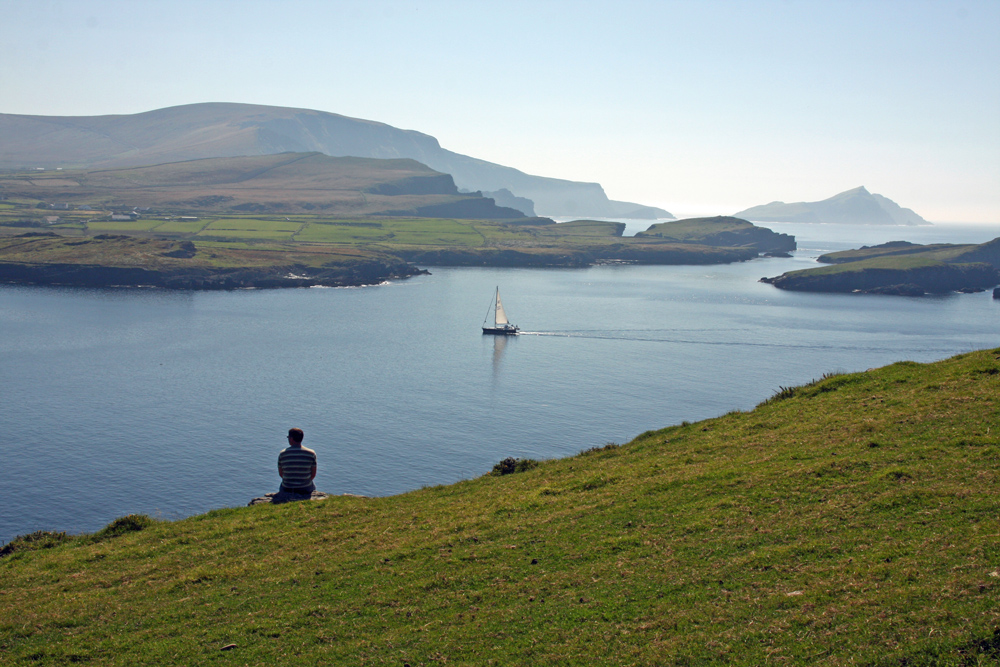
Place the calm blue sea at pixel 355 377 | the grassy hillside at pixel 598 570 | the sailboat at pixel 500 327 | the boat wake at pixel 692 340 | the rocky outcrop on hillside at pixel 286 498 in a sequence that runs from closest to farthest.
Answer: the grassy hillside at pixel 598 570 → the rocky outcrop on hillside at pixel 286 498 → the calm blue sea at pixel 355 377 → the boat wake at pixel 692 340 → the sailboat at pixel 500 327

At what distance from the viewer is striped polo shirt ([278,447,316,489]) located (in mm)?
22672

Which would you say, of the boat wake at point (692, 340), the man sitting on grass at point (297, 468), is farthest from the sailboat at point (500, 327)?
the man sitting on grass at point (297, 468)

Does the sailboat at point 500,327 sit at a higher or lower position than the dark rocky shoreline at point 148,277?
lower

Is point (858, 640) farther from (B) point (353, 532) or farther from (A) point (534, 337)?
(A) point (534, 337)

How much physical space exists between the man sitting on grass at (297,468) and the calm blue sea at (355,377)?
2383cm

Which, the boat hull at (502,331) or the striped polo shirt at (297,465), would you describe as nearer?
the striped polo shirt at (297,465)

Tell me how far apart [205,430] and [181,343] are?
4366 centimetres

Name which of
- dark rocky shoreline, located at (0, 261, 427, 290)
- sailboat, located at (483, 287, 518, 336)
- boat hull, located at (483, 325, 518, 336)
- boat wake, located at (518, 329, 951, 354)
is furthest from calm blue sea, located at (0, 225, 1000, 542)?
dark rocky shoreline, located at (0, 261, 427, 290)

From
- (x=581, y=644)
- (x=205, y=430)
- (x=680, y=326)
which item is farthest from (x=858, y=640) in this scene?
(x=680, y=326)

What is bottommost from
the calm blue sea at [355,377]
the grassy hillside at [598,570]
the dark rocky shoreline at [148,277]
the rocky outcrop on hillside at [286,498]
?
the calm blue sea at [355,377]

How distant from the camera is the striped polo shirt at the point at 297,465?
2267 centimetres

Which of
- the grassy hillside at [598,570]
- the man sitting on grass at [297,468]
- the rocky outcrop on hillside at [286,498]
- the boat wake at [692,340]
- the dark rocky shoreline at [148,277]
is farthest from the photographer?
the dark rocky shoreline at [148,277]

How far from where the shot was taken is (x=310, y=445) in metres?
57.9

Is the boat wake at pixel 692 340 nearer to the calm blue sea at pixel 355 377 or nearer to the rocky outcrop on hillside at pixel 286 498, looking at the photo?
the calm blue sea at pixel 355 377
